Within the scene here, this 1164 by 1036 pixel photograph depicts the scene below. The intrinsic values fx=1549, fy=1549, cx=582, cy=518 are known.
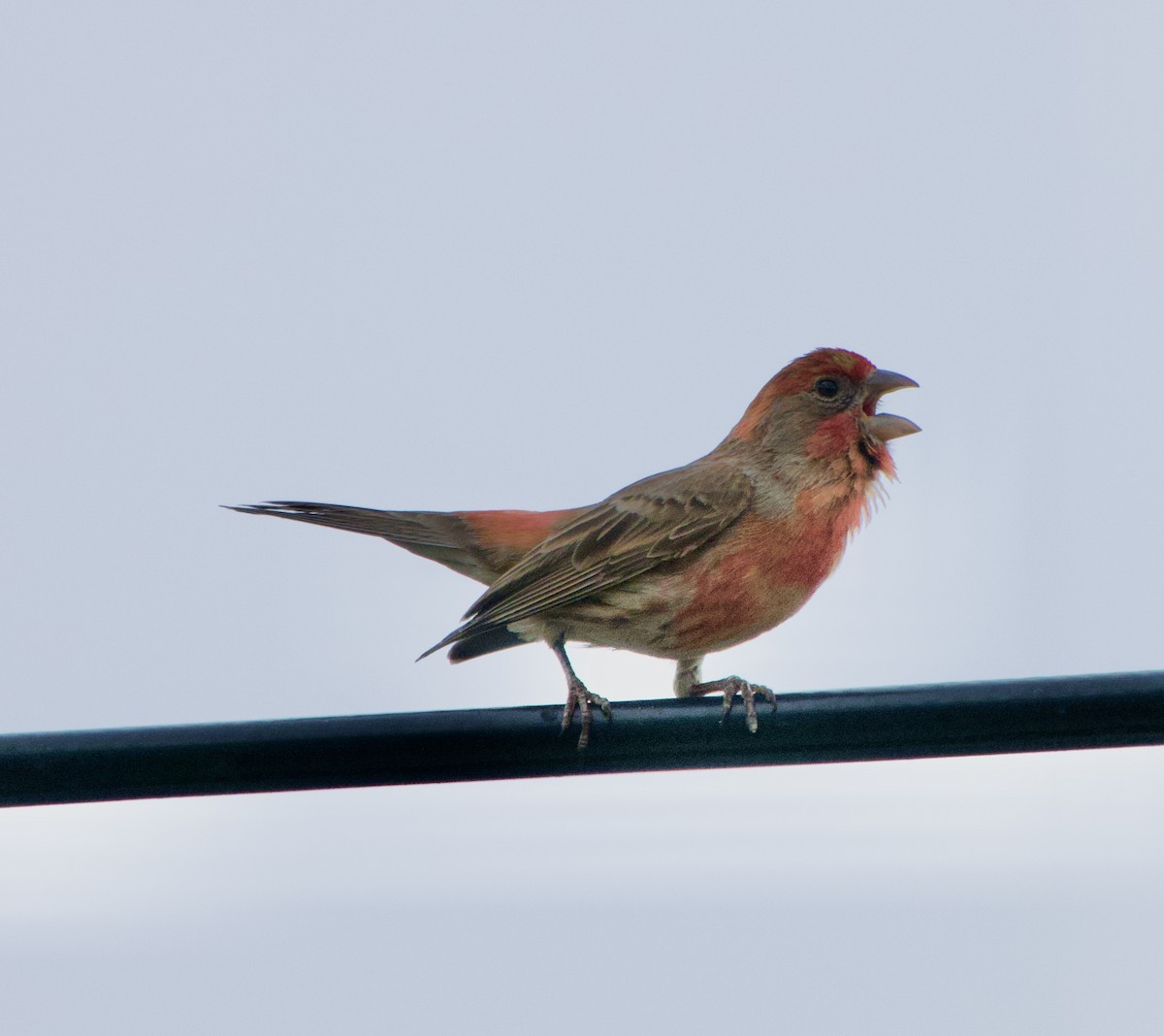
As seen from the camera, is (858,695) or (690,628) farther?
(690,628)

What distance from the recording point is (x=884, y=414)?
6.00 m

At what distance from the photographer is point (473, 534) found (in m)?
6.30

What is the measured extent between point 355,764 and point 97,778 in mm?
554

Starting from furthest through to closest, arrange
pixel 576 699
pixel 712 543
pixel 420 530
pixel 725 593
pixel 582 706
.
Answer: pixel 420 530 → pixel 712 543 → pixel 725 593 → pixel 576 699 → pixel 582 706

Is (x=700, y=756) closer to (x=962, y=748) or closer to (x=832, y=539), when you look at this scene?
(x=962, y=748)

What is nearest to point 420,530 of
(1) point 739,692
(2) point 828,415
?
(2) point 828,415

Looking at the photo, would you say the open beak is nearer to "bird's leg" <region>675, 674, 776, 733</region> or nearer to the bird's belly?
the bird's belly

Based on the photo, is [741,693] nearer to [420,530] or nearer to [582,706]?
[582,706]

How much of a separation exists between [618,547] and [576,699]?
957 millimetres

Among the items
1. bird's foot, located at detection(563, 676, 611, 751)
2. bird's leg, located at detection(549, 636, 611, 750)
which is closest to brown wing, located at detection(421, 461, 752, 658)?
bird's leg, located at detection(549, 636, 611, 750)

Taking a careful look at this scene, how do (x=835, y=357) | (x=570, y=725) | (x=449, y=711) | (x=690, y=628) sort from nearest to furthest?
(x=449, y=711) → (x=570, y=725) → (x=690, y=628) → (x=835, y=357)

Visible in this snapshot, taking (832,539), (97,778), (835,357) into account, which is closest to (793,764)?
(97,778)

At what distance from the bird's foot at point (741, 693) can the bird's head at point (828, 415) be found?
3.06 ft

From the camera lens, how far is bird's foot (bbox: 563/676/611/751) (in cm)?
359
